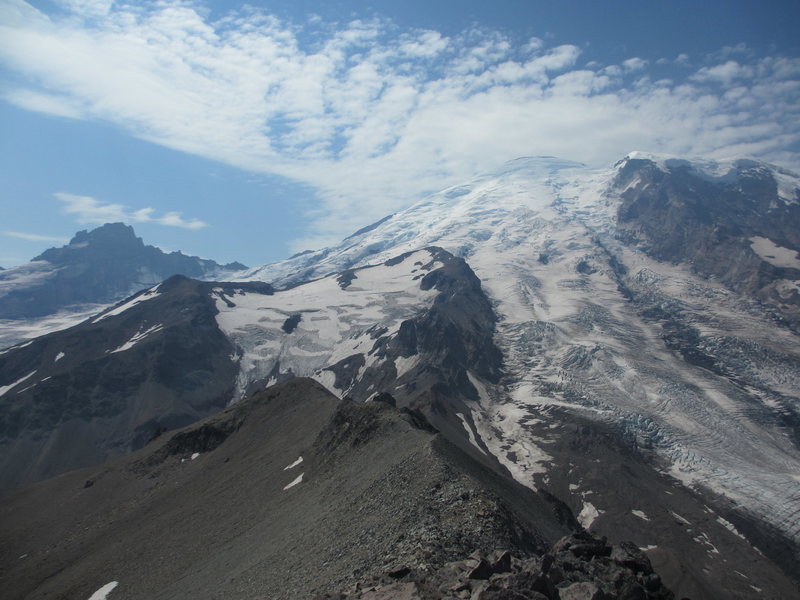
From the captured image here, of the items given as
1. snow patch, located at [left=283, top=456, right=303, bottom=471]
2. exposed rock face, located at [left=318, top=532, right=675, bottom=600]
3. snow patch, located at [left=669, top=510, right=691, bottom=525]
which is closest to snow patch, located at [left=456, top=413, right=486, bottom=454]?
snow patch, located at [left=669, top=510, right=691, bottom=525]

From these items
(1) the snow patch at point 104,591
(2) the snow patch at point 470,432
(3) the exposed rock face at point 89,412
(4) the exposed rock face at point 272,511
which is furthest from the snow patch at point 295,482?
(3) the exposed rock face at point 89,412

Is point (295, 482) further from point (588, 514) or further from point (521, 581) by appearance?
point (588, 514)

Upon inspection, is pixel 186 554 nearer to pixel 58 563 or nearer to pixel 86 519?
pixel 58 563

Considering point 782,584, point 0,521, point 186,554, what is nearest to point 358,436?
point 186,554

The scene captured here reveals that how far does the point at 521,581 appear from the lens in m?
20.6

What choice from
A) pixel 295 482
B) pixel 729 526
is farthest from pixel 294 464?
pixel 729 526

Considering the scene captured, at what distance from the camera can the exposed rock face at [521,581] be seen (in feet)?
67.6

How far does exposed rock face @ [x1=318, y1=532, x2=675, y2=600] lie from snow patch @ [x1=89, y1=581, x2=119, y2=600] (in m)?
35.0

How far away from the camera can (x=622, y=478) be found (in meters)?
119

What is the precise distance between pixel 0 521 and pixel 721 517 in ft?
398

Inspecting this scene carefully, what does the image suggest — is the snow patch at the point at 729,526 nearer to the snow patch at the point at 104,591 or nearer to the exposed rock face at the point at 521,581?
the exposed rock face at the point at 521,581

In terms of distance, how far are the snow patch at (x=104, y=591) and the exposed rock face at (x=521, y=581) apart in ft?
115

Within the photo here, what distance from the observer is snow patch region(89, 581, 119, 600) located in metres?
48.8

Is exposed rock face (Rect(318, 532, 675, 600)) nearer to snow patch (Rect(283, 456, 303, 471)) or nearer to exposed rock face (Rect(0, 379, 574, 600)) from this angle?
exposed rock face (Rect(0, 379, 574, 600))
